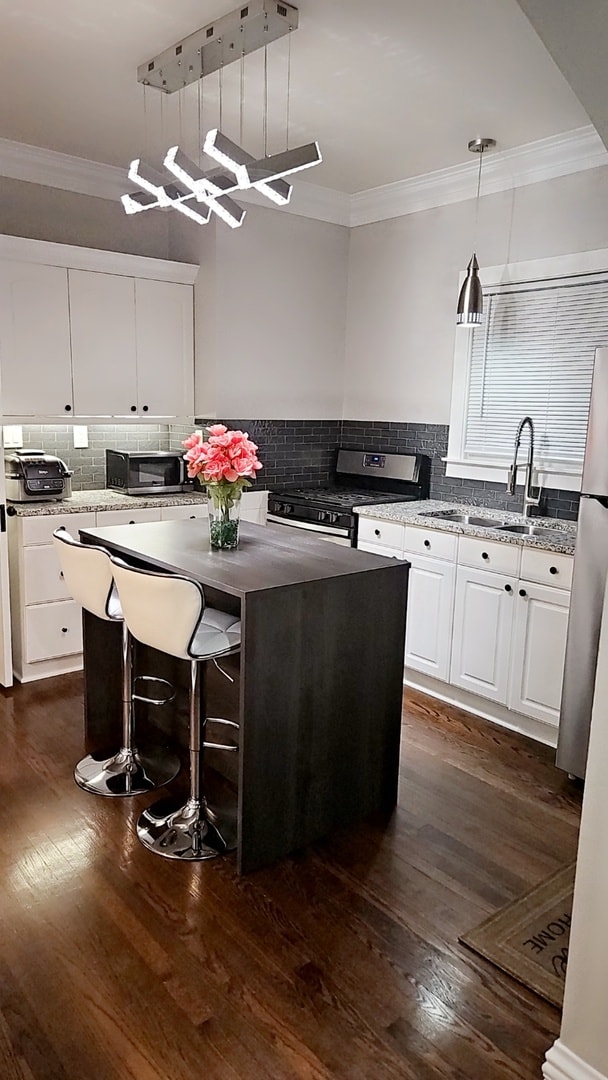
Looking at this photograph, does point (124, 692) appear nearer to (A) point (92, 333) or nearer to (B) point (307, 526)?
(B) point (307, 526)

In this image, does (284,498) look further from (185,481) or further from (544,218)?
(544,218)

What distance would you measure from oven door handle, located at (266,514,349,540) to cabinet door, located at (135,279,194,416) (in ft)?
2.82

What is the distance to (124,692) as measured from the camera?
3012 millimetres

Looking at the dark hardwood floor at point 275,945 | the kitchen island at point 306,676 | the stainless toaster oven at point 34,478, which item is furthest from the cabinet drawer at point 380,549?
the stainless toaster oven at point 34,478

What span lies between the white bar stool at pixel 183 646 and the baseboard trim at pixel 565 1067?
119cm

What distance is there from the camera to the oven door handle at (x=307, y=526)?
14.1ft

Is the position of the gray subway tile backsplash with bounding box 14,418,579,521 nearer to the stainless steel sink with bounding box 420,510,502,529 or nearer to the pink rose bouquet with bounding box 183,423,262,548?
the stainless steel sink with bounding box 420,510,502,529

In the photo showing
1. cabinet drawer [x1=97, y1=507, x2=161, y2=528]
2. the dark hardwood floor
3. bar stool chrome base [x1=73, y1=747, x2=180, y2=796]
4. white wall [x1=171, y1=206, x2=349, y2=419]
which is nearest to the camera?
the dark hardwood floor

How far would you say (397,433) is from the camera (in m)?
4.79

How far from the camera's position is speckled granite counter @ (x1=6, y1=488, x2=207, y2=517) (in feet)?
12.7

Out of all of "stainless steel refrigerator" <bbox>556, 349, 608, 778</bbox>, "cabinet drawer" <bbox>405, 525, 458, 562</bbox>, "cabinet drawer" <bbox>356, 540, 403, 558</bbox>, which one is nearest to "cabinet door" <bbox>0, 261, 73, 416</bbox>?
"cabinet drawer" <bbox>356, 540, 403, 558</bbox>

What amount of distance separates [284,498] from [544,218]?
2.11 metres

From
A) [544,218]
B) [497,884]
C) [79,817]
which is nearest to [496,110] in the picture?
[544,218]

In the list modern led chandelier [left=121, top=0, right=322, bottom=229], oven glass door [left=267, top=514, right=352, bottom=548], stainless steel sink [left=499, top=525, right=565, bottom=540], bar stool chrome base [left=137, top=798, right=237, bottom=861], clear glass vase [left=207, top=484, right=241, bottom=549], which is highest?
modern led chandelier [left=121, top=0, right=322, bottom=229]
